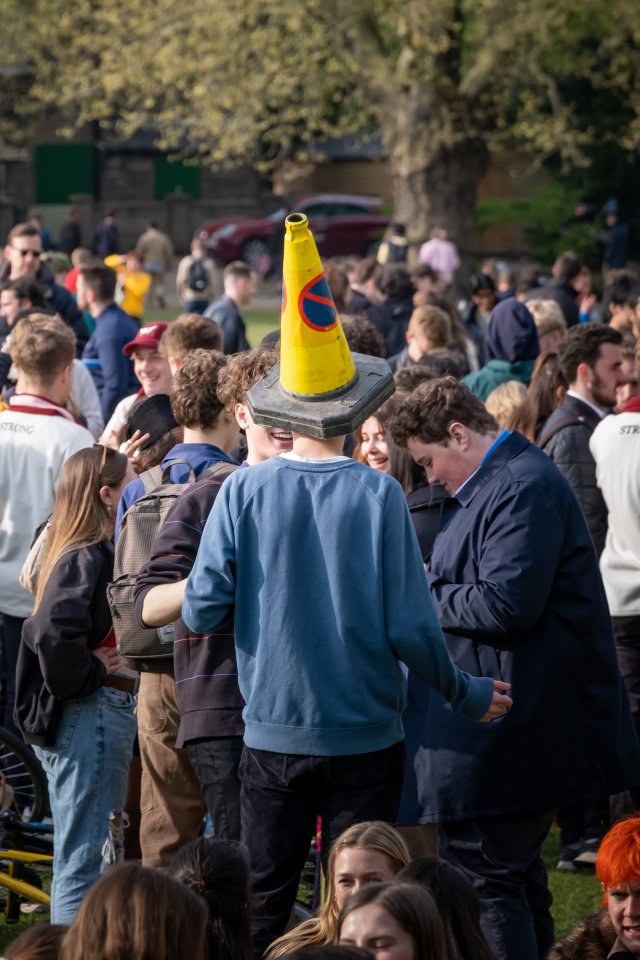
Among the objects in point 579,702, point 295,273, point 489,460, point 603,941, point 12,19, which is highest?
point 12,19

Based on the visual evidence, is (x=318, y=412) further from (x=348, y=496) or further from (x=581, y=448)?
(x=581, y=448)

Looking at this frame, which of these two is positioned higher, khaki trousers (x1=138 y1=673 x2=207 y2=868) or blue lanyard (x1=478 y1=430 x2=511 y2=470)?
blue lanyard (x1=478 y1=430 x2=511 y2=470)

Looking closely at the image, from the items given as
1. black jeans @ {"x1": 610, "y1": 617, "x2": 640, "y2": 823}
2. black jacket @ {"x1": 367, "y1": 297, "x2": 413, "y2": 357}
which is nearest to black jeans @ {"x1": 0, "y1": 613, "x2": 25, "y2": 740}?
black jeans @ {"x1": 610, "y1": 617, "x2": 640, "y2": 823}

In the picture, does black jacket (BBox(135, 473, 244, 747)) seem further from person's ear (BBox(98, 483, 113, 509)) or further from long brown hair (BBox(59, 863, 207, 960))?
long brown hair (BBox(59, 863, 207, 960))

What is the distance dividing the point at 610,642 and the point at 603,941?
34.5 inches

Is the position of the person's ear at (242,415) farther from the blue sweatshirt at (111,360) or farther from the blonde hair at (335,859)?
the blue sweatshirt at (111,360)

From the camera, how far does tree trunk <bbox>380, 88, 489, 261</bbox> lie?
23828 mm

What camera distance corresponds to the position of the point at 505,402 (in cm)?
773

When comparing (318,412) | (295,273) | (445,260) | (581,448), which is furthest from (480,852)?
(445,260)

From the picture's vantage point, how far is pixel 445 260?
22.5 meters

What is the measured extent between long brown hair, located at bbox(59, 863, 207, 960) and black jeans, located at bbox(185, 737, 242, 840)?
4.60ft

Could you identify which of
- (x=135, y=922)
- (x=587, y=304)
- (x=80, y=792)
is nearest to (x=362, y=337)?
(x=80, y=792)

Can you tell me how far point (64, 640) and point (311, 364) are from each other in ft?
5.20

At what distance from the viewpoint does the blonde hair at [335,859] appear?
12.2 ft
